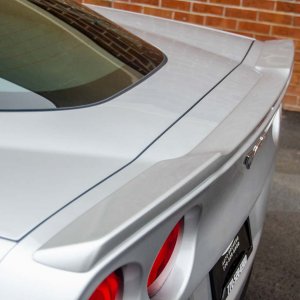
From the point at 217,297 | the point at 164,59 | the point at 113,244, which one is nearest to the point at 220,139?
the point at 217,297

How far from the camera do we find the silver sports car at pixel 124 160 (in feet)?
5.19

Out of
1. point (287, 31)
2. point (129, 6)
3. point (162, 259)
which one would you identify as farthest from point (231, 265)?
point (129, 6)

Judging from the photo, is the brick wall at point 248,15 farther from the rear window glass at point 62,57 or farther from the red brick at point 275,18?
the rear window glass at point 62,57

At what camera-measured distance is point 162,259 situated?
6.11ft

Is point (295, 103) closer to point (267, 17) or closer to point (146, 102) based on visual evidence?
point (267, 17)

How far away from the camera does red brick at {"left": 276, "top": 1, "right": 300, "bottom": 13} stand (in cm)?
583

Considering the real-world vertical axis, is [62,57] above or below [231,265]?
above

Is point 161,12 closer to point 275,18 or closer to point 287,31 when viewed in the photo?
point 275,18

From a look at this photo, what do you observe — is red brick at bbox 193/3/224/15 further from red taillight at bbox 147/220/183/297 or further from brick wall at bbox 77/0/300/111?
red taillight at bbox 147/220/183/297

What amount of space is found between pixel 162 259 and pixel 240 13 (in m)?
4.47

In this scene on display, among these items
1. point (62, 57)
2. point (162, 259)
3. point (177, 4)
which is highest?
point (62, 57)

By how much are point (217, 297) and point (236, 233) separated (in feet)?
0.74

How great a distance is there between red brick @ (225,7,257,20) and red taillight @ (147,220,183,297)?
172 inches

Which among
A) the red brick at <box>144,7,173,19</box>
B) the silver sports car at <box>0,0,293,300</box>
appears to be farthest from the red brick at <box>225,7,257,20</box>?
the silver sports car at <box>0,0,293,300</box>
